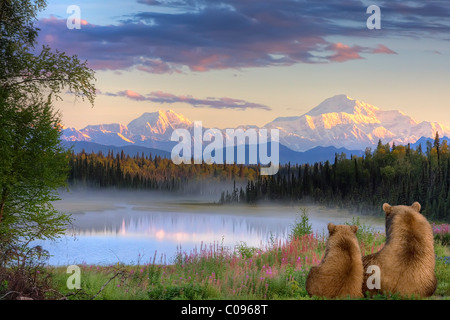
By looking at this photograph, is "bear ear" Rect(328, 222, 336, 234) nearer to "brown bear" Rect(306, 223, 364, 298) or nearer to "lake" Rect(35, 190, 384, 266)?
"brown bear" Rect(306, 223, 364, 298)

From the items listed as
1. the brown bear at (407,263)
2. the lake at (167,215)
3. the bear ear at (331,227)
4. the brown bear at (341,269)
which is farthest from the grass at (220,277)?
the lake at (167,215)

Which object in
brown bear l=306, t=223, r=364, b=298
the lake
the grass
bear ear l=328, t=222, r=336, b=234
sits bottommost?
the lake

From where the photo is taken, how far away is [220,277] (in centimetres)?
1605

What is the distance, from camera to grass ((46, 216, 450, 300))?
43.6ft

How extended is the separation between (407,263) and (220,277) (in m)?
6.32

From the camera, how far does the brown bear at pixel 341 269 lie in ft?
38.1

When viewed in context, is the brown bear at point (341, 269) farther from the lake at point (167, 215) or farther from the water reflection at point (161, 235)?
the lake at point (167, 215)

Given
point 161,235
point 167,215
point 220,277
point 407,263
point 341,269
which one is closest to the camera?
point 341,269

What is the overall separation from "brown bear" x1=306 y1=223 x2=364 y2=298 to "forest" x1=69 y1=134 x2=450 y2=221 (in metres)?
46.8

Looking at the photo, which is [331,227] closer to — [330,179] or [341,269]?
[341,269]

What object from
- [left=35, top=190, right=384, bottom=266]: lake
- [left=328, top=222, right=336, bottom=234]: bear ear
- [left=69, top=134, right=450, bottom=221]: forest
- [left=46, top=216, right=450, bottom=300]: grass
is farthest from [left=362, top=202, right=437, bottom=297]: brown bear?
[left=69, top=134, right=450, bottom=221]: forest

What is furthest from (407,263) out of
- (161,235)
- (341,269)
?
(161,235)
